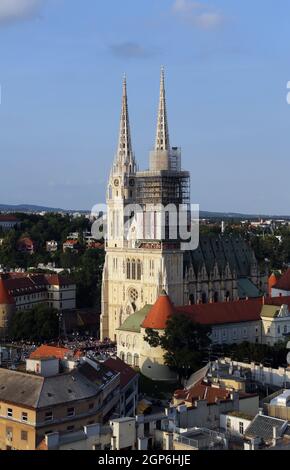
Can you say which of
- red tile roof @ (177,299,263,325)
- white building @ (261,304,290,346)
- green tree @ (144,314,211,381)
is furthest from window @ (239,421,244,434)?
white building @ (261,304,290,346)

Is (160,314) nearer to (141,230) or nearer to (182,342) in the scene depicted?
(182,342)

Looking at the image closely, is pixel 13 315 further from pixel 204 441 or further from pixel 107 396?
pixel 204 441

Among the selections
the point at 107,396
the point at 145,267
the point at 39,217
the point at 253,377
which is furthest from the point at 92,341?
the point at 39,217

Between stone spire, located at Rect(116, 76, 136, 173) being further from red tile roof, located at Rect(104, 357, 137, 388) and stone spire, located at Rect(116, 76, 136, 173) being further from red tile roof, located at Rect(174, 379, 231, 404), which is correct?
red tile roof, located at Rect(174, 379, 231, 404)

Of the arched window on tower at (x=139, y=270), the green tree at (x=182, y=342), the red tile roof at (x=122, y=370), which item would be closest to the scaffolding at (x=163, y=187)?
the arched window on tower at (x=139, y=270)

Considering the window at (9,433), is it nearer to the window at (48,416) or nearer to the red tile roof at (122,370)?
the window at (48,416)

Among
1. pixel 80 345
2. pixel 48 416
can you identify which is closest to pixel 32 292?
pixel 80 345

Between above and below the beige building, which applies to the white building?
below

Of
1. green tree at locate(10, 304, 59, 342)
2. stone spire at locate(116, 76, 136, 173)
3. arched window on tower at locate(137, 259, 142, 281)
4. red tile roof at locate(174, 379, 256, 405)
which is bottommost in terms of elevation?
red tile roof at locate(174, 379, 256, 405)
